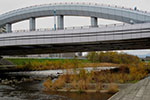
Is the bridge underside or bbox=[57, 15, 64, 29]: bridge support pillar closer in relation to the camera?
the bridge underside

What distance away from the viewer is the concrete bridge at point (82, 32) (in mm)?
23909

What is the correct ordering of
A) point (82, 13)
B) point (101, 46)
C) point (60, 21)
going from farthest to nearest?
1. point (60, 21)
2. point (82, 13)
3. point (101, 46)

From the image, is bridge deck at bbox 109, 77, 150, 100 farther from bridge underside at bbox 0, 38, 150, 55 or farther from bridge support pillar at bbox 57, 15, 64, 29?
bridge support pillar at bbox 57, 15, 64, 29

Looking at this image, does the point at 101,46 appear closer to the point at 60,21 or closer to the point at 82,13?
the point at 82,13

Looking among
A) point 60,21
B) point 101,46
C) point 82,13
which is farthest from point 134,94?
point 60,21

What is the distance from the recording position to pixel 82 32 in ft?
84.5

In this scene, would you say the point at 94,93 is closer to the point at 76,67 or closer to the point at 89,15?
the point at 76,67

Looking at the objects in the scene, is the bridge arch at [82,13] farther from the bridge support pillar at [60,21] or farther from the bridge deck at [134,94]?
the bridge deck at [134,94]

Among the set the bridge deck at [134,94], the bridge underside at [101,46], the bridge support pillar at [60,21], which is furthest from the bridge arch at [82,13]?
the bridge deck at [134,94]

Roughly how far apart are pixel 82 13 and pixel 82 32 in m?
11.1

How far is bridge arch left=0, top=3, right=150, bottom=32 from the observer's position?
33.9m

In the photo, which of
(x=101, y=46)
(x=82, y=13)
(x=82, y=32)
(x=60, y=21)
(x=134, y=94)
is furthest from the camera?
(x=60, y=21)

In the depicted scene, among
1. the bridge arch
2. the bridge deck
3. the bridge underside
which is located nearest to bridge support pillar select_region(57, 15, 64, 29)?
the bridge arch

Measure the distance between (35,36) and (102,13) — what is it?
12.9 m
